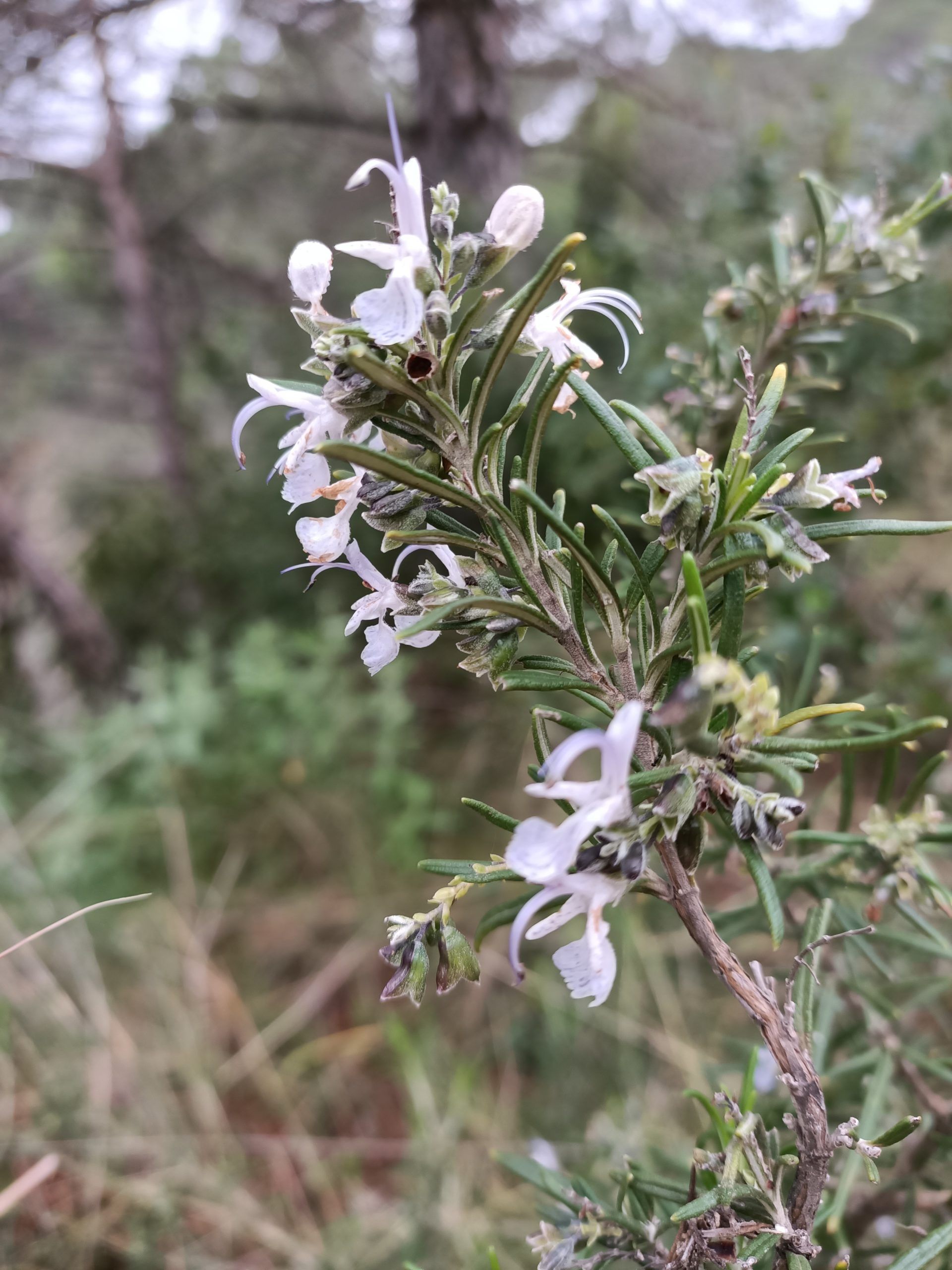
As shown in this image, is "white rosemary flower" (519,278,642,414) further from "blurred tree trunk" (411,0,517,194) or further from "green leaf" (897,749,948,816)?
"blurred tree trunk" (411,0,517,194)

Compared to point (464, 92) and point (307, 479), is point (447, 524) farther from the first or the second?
point (464, 92)

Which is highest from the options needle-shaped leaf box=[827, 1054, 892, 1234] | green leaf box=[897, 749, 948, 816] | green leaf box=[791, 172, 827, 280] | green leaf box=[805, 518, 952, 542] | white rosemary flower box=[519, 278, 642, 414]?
green leaf box=[791, 172, 827, 280]

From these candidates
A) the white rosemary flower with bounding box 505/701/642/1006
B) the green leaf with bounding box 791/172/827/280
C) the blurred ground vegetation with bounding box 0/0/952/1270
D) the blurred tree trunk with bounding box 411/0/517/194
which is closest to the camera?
the white rosemary flower with bounding box 505/701/642/1006

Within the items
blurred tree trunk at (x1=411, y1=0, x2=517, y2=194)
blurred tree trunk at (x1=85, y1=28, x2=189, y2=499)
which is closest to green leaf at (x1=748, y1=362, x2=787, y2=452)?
blurred tree trunk at (x1=411, y1=0, x2=517, y2=194)

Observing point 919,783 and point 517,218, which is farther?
point 919,783

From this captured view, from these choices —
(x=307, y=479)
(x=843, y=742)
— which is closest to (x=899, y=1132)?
(x=843, y=742)

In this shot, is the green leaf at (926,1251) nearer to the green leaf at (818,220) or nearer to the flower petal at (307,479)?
the flower petal at (307,479)
